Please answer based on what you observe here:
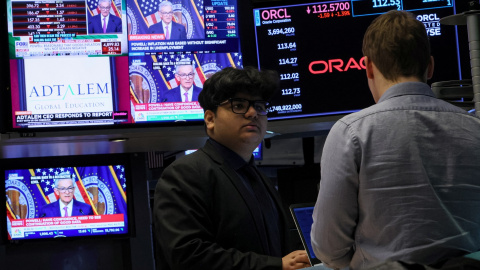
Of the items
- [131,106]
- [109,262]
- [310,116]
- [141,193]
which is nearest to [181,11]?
[131,106]

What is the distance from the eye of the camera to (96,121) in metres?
4.34

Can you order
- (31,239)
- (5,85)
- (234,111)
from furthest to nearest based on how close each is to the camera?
1. (31,239)
2. (5,85)
3. (234,111)

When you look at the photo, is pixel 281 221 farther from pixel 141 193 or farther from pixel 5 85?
pixel 141 193

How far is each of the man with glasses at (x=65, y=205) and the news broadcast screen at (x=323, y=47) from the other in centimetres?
165

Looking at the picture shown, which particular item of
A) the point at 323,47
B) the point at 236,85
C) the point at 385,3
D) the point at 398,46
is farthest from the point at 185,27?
the point at 398,46

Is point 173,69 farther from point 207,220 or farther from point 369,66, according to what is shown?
point 369,66

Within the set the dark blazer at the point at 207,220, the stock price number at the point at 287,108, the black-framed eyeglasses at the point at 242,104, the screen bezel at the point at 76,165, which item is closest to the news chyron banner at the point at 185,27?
the stock price number at the point at 287,108

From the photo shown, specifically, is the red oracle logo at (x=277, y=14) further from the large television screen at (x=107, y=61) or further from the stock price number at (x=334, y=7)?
the large television screen at (x=107, y=61)

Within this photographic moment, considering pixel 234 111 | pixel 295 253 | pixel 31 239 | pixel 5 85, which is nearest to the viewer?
pixel 295 253

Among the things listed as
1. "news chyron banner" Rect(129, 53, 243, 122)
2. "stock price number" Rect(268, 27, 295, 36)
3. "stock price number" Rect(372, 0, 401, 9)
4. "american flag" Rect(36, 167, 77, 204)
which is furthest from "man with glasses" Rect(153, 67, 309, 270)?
"american flag" Rect(36, 167, 77, 204)

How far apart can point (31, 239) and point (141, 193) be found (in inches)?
33.3

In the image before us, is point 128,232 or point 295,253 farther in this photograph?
point 128,232

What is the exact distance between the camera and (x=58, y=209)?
5230mm

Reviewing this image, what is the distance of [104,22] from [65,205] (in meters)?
1.52
